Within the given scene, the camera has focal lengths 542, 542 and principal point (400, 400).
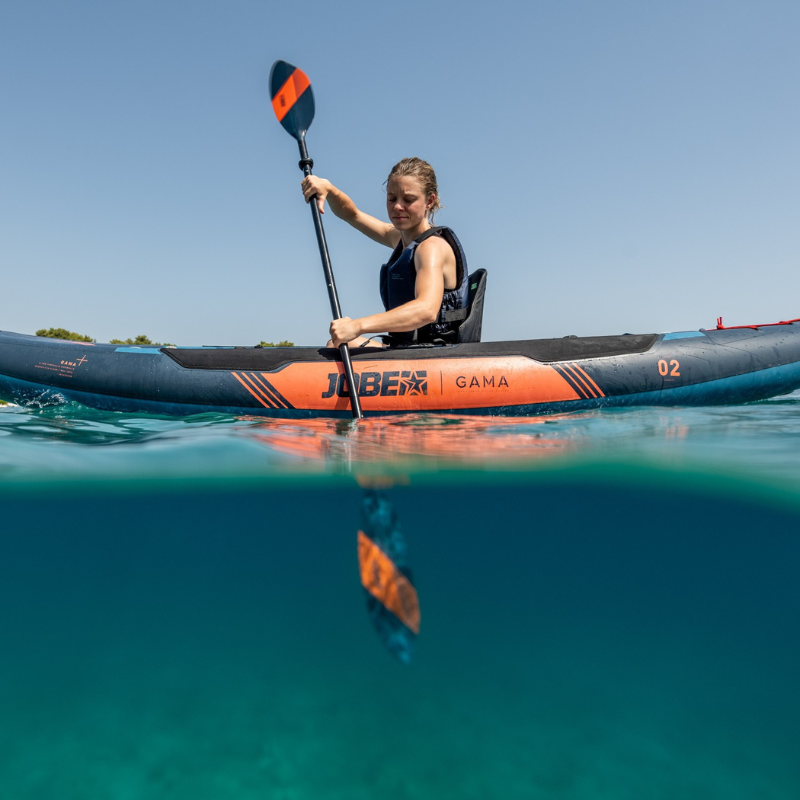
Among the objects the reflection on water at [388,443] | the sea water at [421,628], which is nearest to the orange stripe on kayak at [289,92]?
the reflection on water at [388,443]

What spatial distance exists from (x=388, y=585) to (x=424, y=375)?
2.29 m

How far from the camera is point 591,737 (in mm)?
879

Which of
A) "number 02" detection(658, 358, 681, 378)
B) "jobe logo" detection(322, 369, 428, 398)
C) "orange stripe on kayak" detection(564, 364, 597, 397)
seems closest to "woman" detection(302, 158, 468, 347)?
"jobe logo" detection(322, 369, 428, 398)

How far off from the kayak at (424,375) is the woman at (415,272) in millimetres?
308

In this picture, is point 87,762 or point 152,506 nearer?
point 87,762

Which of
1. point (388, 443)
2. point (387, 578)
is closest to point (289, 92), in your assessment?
point (388, 443)

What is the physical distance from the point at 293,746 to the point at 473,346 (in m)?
3.08

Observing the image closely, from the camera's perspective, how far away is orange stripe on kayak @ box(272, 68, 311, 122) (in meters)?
4.80

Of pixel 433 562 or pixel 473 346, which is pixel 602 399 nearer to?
pixel 473 346

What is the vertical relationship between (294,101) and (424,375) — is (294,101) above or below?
above

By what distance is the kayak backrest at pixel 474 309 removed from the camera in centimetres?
392

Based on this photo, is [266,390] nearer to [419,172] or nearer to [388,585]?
[419,172]

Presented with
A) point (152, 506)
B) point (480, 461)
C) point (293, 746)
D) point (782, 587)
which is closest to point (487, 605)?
point (293, 746)

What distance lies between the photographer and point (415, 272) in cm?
379
